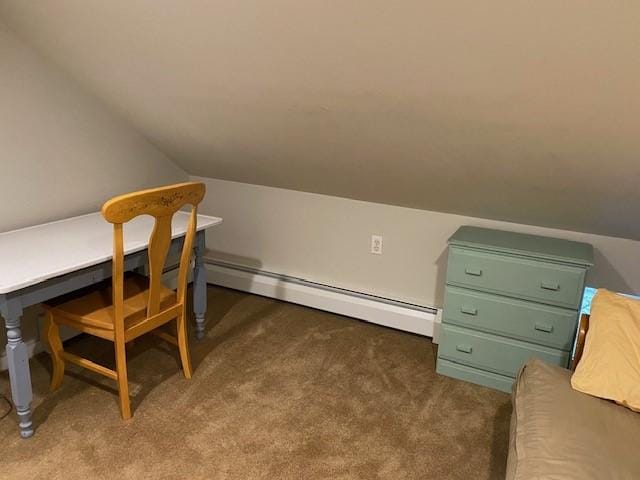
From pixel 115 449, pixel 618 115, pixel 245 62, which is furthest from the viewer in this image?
pixel 115 449

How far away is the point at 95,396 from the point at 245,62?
154cm

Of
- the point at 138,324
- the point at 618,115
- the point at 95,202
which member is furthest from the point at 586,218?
the point at 95,202

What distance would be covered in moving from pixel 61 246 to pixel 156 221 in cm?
45

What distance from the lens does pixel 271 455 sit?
1979mm

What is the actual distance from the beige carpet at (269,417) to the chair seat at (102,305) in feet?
1.27

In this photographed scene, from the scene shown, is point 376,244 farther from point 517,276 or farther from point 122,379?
point 122,379

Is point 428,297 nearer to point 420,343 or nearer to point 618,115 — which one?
point 420,343

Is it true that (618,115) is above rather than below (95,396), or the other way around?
above

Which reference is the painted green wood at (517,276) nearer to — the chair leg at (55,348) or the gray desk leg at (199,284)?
the gray desk leg at (199,284)

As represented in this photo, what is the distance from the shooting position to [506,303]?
2.35 m

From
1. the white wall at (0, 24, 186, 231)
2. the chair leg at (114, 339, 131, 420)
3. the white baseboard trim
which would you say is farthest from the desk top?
the white baseboard trim

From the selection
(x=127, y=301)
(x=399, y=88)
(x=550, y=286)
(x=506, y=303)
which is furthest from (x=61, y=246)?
(x=550, y=286)

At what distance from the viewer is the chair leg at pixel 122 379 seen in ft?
6.82

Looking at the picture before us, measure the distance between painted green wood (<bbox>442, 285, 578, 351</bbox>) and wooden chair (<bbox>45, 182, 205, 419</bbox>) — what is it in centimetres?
123
